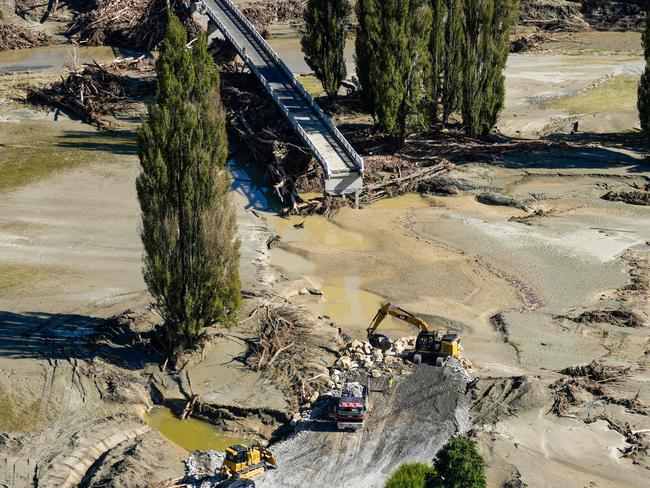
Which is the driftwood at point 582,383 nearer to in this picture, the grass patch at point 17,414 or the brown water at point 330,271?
the brown water at point 330,271

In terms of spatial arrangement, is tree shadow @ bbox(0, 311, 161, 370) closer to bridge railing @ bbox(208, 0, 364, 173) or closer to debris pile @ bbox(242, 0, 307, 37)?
bridge railing @ bbox(208, 0, 364, 173)

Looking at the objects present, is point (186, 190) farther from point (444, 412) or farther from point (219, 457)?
point (444, 412)

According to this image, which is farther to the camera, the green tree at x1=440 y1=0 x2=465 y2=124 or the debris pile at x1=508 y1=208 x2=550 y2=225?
the green tree at x1=440 y1=0 x2=465 y2=124

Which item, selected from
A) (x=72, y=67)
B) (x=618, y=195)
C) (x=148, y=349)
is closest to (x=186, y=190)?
(x=148, y=349)

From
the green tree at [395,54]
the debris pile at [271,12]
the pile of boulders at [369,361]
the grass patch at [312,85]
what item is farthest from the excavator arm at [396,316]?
the debris pile at [271,12]

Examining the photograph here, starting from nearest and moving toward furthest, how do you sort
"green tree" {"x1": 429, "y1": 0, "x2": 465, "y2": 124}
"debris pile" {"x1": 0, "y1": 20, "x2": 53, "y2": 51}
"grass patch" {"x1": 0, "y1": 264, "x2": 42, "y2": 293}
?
1. "grass patch" {"x1": 0, "y1": 264, "x2": 42, "y2": 293}
2. "green tree" {"x1": 429, "y1": 0, "x2": 465, "y2": 124}
3. "debris pile" {"x1": 0, "y1": 20, "x2": 53, "y2": 51}

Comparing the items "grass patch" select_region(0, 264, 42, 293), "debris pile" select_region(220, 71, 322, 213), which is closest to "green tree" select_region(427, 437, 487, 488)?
"grass patch" select_region(0, 264, 42, 293)
